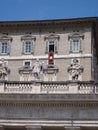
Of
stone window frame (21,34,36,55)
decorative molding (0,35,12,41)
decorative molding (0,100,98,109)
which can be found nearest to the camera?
decorative molding (0,100,98,109)

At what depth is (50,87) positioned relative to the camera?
104ft

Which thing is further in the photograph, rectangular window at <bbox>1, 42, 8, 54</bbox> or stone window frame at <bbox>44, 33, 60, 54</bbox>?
rectangular window at <bbox>1, 42, 8, 54</bbox>

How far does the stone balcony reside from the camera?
31.1 meters

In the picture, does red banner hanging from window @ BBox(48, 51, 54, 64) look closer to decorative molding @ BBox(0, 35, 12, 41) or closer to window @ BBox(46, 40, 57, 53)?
window @ BBox(46, 40, 57, 53)

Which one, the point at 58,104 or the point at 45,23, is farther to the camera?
the point at 45,23

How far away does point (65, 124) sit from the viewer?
3031cm

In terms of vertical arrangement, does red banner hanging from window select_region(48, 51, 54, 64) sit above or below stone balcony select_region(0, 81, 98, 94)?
above

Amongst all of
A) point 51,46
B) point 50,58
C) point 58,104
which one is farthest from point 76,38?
point 58,104

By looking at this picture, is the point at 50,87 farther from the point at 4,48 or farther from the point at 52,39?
the point at 4,48

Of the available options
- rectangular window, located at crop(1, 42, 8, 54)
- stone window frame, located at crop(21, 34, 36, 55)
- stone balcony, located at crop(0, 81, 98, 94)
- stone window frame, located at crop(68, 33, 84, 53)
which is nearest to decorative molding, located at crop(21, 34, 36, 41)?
stone window frame, located at crop(21, 34, 36, 55)

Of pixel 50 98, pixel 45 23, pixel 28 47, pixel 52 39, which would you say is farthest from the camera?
pixel 28 47

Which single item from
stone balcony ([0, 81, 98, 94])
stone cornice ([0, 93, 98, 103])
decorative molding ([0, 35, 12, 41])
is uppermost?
decorative molding ([0, 35, 12, 41])

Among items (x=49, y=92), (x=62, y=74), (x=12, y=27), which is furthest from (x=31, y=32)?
(x=49, y=92)

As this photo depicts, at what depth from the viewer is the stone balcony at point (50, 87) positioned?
31.1 m
